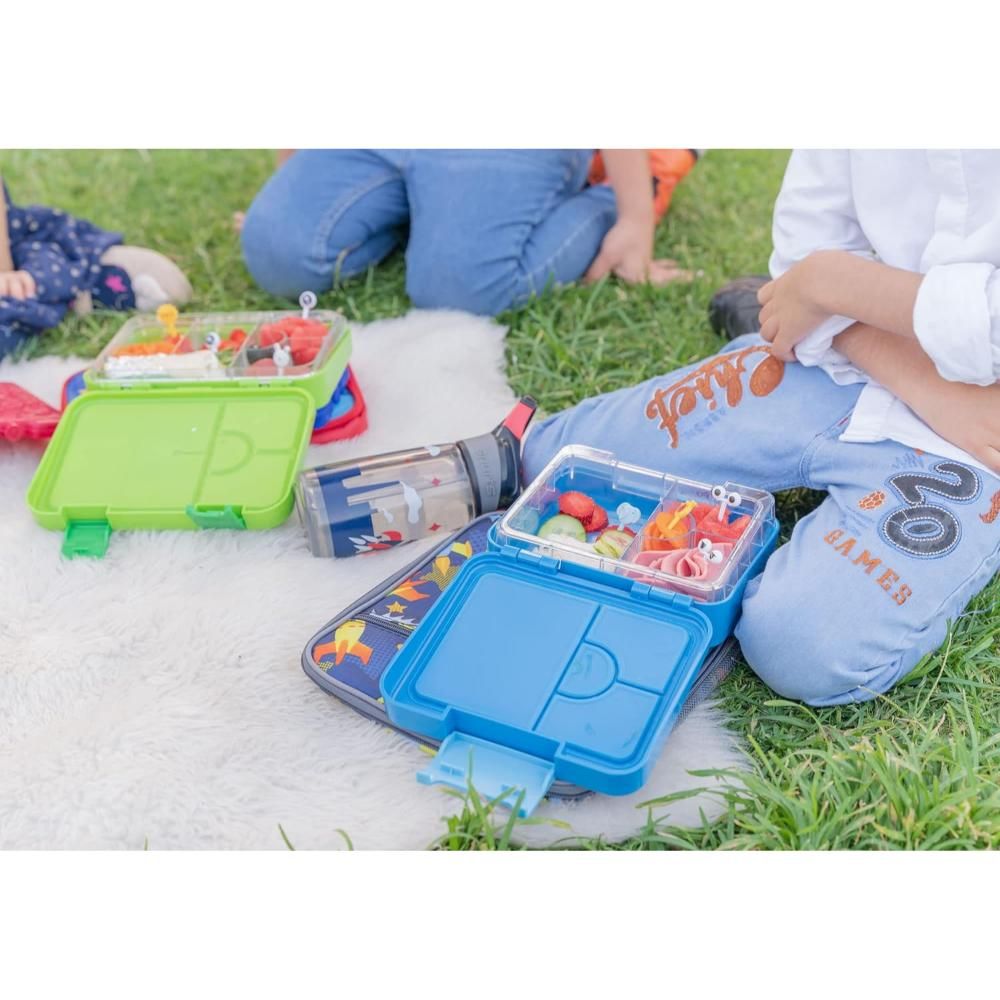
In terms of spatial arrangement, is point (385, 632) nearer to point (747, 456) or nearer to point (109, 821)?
point (109, 821)

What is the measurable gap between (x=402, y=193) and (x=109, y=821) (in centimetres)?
107

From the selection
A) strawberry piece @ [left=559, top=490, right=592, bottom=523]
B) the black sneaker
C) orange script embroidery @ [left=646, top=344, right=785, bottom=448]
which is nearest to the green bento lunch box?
strawberry piece @ [left=559, top=490, right=592, bottom=523]

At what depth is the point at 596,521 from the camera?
106cm

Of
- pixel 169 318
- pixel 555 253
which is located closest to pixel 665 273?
pixel 555 253

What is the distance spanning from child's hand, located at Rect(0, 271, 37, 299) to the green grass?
7 cm

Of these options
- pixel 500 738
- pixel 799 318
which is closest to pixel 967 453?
pixel 799 318

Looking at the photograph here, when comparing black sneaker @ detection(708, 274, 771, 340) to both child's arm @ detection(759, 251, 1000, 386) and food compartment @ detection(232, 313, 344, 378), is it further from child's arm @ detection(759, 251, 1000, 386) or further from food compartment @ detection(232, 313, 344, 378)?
food compartment @ detection(232, 313, 344, 378)

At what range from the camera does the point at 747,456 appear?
1045mm

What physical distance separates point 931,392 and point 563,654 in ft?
1.36

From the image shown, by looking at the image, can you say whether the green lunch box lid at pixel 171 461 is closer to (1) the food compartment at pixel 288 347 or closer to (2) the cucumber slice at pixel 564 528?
(1) the food compartment at pixel 288 347

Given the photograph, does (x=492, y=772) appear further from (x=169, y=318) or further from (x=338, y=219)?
(x=338, y=219)

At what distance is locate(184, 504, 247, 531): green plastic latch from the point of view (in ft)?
3.53
